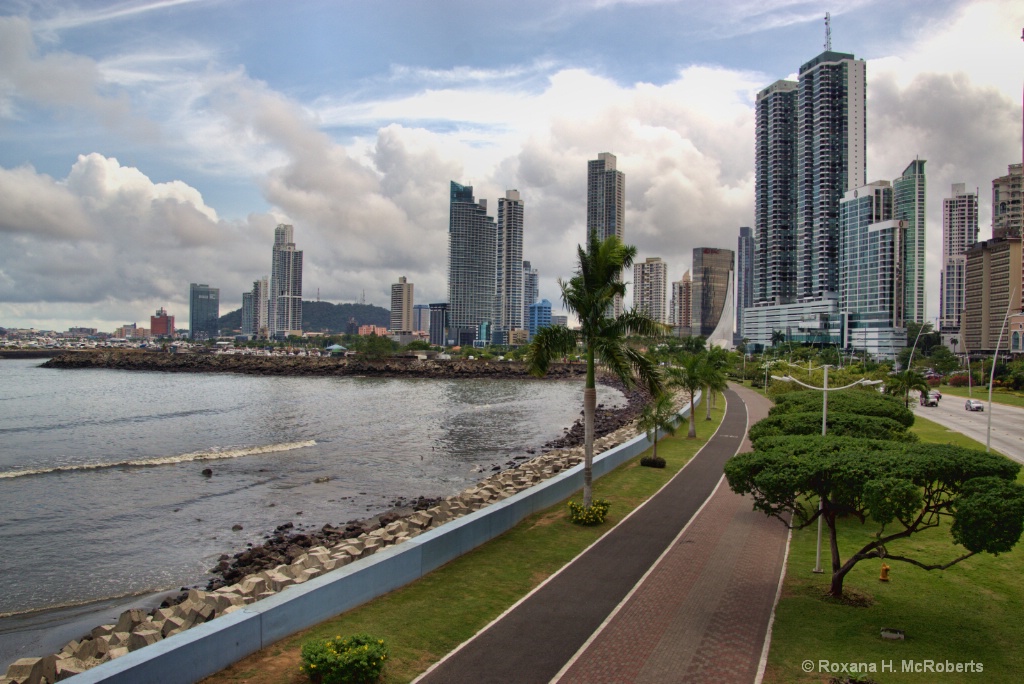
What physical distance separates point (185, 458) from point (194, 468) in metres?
2.92

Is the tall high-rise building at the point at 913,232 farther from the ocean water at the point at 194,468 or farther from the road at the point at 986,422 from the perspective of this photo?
the ocean water at the point at 194,468

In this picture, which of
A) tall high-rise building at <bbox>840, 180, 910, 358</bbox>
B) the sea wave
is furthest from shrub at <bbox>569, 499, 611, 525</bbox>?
tall high-rise building at <bbox>840, 180, 910, 358</bbox>

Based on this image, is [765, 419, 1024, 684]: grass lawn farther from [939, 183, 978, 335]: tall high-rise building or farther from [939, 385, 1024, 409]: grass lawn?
[939, 183, 978, 335]: tall high-rise building

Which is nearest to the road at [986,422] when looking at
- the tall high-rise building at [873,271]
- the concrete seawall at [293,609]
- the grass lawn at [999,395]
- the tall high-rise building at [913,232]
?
the grass lawn at [999,395]

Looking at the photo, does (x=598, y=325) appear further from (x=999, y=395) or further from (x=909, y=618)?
(x=999, y=395)

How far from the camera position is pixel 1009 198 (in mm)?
154250

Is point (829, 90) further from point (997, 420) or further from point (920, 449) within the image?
point (920, 449)

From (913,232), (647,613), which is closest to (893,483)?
(647,613)

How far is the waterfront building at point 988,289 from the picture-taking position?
112m

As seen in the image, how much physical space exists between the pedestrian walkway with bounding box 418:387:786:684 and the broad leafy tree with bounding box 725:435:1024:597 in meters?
2.26

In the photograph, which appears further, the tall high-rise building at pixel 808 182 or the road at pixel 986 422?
the tall high-rise building at pixel 808 182

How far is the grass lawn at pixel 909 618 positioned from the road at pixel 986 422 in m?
20.6

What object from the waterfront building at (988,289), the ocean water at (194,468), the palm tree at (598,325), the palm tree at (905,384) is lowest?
the ocean water at (194,468)

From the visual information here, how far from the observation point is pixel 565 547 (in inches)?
619
